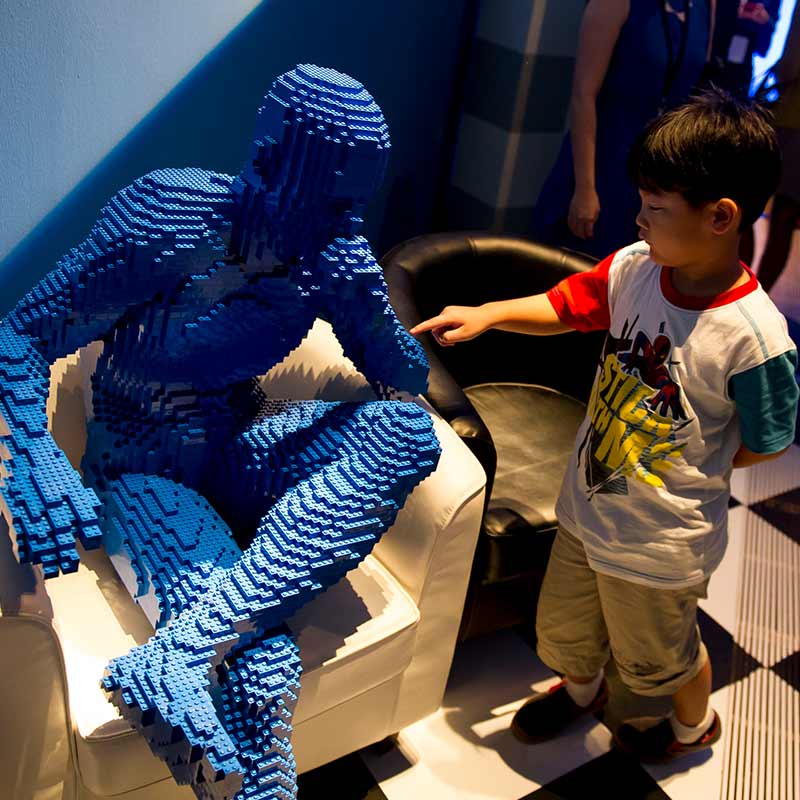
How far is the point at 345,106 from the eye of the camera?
48.5 inches

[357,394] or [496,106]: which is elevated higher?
[496,106]

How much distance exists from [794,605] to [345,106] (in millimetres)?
1757

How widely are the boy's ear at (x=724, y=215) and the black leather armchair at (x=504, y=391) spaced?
0.57 meters

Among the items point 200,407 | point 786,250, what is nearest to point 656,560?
point 200,407

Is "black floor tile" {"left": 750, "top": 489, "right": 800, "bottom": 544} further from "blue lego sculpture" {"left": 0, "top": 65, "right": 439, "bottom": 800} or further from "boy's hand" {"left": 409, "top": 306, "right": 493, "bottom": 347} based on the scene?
"blue lego sculpture" {"left": 0, "top": 65, "right": 439, "bottom": 800}

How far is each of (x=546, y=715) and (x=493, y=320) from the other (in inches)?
32.7

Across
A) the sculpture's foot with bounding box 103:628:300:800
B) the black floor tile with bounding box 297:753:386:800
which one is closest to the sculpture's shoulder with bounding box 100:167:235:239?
the sculpture's foot with bounding box 103:628:300:800

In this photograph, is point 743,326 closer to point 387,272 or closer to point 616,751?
point 387,272

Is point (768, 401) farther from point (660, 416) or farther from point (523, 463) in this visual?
point (523, 463)

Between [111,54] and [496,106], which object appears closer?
[111,54]

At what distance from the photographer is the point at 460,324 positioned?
1578 mm

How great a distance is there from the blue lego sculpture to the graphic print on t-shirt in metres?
0.31

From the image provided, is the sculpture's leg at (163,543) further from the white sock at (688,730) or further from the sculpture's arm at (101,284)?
the white sock at (688,730)

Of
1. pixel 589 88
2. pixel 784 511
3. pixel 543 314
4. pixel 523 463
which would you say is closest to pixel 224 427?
pixel 543 314
